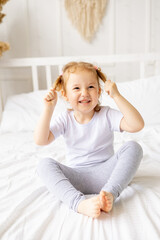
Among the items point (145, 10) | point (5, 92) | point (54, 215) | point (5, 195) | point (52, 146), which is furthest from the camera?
point (5, 92)

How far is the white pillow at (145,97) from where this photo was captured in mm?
1499

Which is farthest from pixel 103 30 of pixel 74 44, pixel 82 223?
pixel 82 223

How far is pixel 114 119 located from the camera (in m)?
0.91

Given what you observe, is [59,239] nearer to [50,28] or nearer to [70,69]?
[70,69]

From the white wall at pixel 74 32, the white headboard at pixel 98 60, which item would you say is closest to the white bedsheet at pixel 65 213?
the white headboard at pixel 98 60

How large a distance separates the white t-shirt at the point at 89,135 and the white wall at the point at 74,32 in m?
1.16

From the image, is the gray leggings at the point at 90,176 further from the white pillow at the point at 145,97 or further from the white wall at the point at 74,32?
the white wall at the point at 74,32

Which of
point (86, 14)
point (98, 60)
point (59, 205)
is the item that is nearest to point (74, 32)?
point (86, 14)

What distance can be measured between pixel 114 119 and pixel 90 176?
0.21m

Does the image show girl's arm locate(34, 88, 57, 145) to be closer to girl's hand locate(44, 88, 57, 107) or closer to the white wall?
girl's hand locate(44, 88, 57, 107)

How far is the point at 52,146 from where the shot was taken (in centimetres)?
133

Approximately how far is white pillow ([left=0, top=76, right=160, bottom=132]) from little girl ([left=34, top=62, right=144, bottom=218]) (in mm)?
620

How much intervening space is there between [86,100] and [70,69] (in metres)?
0.13

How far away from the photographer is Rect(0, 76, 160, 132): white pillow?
1.50m
